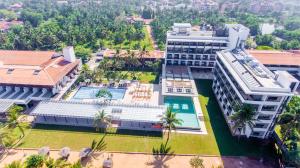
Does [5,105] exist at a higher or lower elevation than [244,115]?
lower

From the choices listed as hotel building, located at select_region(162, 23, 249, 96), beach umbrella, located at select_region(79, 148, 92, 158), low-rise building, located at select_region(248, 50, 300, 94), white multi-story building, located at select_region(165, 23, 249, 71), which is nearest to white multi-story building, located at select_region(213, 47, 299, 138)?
hotel building, located at select_region(162, 23, 249, 96)

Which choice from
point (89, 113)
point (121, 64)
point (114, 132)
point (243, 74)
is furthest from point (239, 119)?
point (121, 64)

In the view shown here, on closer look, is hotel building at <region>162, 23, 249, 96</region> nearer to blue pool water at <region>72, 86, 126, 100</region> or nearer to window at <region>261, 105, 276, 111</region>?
blue pool water at <region>72, 86, 126, 100</region>

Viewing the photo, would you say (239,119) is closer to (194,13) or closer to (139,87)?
(139,87)

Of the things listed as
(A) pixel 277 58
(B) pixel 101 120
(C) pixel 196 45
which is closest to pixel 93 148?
(B) pixel 101 120

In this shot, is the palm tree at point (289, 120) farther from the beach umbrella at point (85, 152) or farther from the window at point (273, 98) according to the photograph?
the beach umbrella at point (85, 152)

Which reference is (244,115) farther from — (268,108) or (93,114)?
(93,114)
